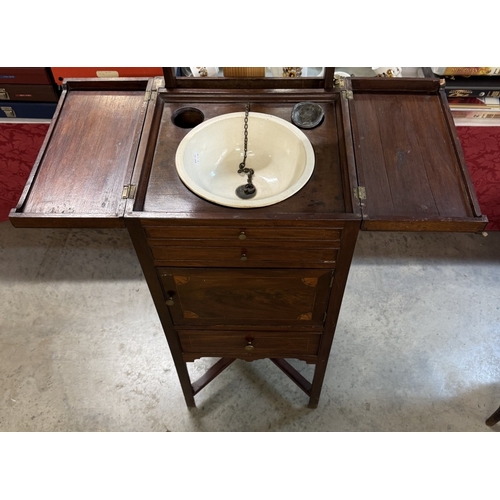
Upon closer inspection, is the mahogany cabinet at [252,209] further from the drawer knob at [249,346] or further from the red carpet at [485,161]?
the red carpet at [485,161]

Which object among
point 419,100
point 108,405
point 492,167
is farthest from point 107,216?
point 492,167

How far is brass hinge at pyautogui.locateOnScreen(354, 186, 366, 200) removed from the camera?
1297 millimetres

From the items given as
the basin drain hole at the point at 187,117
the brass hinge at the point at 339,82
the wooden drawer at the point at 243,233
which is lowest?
the wooden drawer at the point at 243,233

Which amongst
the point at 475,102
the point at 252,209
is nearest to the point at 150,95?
the point at 252,209

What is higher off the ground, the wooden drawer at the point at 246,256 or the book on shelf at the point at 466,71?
the book on shelf at the point at 466,71

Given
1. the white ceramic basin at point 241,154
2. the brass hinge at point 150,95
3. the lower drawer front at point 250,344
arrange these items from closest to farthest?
the white ceramic basin at point 241,154 < the brass hinge at point 150,95 < the lower drawer front at point 250,344

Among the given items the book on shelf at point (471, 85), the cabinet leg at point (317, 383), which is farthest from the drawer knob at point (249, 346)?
the book on shelf at point (471, 85)

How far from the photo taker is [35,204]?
4.47 feet

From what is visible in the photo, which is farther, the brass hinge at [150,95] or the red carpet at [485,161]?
the red carpet at [485,161]

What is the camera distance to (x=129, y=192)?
51.9 inches

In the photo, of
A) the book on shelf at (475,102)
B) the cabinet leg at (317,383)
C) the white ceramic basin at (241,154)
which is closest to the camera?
the white ceramic basin at (241,154)

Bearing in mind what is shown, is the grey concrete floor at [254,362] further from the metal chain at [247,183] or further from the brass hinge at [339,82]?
the brass hinge at [339,82]

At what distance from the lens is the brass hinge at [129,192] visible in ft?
4.31

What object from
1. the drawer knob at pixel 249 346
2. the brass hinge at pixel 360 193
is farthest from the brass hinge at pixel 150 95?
the drawer knob at pixel 249 346
